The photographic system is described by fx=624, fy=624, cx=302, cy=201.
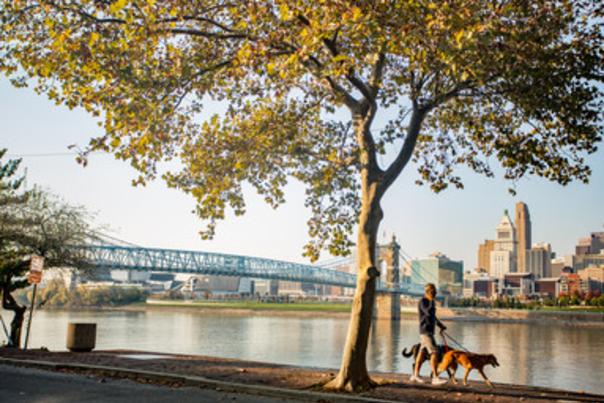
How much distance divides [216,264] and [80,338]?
417ft

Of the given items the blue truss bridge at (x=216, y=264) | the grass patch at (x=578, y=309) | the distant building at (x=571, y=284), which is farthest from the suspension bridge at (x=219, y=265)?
the distant building at (x=571, y=284)

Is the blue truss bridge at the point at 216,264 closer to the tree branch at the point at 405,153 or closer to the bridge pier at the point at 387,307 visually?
the bridge pier at the point at 387,307

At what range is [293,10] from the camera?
423 inches

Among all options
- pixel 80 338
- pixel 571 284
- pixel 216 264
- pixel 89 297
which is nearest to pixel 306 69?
pixel 80 338

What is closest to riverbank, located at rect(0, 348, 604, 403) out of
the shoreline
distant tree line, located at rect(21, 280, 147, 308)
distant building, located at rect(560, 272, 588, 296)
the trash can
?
the trash can

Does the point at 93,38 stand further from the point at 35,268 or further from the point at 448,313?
the point at 448,313

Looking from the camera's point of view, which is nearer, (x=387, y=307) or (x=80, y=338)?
(x=80, y=338)

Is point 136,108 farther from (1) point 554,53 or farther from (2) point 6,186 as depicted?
(2) point 6,186

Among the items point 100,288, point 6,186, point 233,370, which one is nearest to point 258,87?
point 233,370

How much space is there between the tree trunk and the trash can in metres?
9.34

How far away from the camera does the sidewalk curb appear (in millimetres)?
10656

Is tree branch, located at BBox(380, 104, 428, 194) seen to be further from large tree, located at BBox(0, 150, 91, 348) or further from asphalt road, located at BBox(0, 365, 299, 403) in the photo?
large tree, located at BBox(0, 150, 91, 348)

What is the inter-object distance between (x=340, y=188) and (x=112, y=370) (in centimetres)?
751

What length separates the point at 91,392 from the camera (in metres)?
10.9
